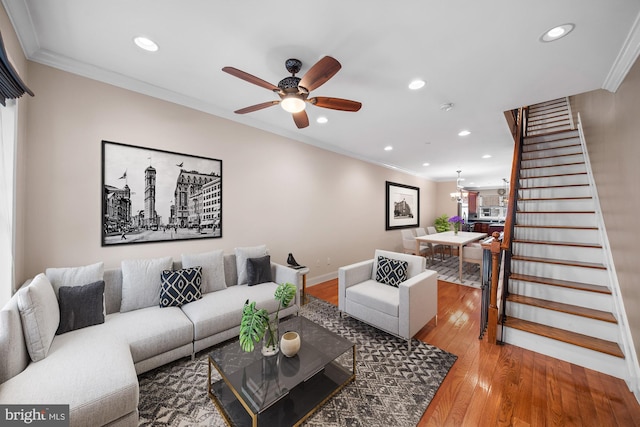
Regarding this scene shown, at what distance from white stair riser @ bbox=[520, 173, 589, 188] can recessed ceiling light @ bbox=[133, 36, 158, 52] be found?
517 centimetres

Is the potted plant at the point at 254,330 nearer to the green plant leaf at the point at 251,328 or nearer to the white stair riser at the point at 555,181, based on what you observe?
the green plant leaf at the point at 251,328

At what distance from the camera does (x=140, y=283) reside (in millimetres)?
2244

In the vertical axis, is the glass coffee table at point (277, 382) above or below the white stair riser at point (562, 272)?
below

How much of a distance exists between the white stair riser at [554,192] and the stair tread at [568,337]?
2102 millimetres

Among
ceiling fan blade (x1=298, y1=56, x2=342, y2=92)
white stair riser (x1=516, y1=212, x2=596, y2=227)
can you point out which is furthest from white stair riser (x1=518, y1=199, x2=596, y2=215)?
ceiling fan blade (x1=298, y1=56, x2=342, y2=92)

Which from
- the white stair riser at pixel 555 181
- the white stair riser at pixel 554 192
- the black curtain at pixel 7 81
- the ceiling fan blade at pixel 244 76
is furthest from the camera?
the white stair riser at pixel 555 181

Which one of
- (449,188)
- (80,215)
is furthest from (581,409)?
(449,188)

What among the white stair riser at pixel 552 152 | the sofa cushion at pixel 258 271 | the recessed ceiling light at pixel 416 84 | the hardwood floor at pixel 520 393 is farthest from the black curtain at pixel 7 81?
the white stair riser at pixel 552 152

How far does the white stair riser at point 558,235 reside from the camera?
2.83m

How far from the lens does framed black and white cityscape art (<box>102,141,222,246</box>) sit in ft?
7.70

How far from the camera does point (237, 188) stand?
128 inches

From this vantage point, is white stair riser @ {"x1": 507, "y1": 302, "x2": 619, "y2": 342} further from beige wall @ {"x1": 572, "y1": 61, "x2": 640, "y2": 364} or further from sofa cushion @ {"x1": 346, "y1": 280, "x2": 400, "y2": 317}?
sofa cushion @ {"x1": 346, "y1": 280, "x2": 400, "y2": 317}

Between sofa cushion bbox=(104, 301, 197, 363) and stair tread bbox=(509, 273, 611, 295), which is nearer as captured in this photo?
sofa cushion bbox=(104, 301, 197, 363)

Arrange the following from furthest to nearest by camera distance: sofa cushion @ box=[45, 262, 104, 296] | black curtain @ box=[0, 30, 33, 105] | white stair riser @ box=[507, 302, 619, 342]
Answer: white stair riser @ box=[507, 302, 619, 342] < sofa cushion @ box=[45, 262, 104, 296] < black curtain @ box=[0, 30, 33, 105]
